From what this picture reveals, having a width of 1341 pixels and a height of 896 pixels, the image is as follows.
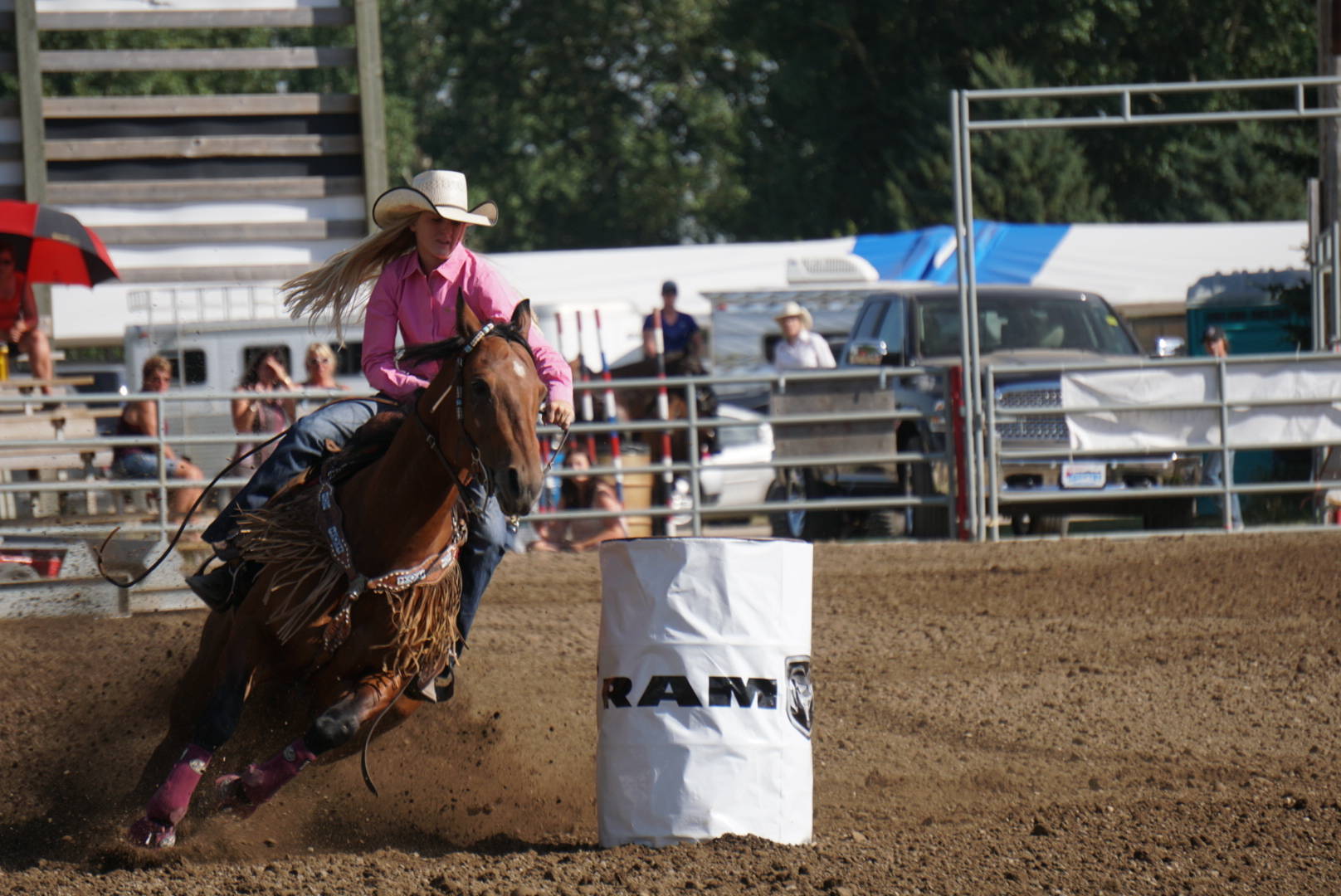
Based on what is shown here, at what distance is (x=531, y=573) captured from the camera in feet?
35.3

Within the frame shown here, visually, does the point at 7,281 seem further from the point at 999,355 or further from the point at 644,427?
the point at 999,355

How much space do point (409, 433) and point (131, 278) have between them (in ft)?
30.2

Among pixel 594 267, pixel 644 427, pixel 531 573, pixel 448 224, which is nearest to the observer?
pixel 448 224

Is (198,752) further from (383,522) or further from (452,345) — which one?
(452,345)

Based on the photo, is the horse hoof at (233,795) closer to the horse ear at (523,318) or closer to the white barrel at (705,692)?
the white barrel at (705,692)

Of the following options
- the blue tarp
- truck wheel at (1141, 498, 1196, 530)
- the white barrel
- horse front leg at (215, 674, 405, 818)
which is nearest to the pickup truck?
truck wheel at (1141, 498, 1196, 530)

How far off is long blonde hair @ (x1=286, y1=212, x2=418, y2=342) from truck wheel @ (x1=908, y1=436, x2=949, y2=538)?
7.22m

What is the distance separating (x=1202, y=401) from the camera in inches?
472

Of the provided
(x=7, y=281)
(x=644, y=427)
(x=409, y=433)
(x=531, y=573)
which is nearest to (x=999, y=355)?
(x=644, y=427)

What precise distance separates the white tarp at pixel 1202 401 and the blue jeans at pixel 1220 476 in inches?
11.4

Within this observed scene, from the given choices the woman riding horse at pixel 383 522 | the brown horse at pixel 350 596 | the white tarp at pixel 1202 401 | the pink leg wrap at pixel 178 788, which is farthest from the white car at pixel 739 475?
the pink leg wrap at pixel 178 788

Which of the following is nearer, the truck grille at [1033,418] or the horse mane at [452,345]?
the horse mane at [452,345]

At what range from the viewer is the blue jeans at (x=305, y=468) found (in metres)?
5.63

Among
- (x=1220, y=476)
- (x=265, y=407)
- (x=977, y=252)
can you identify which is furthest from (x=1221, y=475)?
(x=977, y=252)
